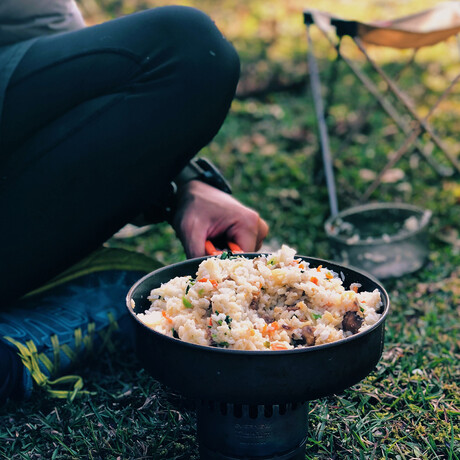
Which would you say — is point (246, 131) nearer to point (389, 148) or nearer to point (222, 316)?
point (389, 148)

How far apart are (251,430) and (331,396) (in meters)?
0.54

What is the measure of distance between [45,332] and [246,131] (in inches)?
116

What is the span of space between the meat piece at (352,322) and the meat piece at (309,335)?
10 cm

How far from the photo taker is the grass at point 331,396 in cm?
168

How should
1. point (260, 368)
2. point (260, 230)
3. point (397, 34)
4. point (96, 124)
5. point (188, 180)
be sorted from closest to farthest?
point (260, 368), point (96, 124), point (260, 230), point (188, 180), point (397, 34)

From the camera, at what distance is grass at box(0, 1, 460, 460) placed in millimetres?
1684

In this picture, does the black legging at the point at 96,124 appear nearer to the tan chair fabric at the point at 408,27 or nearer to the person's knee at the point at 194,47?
the person's knee at the point at 194,47

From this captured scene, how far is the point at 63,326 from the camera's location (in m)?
2.00

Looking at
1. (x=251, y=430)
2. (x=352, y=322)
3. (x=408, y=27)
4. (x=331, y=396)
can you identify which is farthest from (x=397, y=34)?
(x=251, y=430)

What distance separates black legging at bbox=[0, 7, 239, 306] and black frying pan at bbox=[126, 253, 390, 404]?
641 millimetres

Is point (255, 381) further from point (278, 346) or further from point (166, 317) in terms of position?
point (166, 317)

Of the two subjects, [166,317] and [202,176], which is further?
[202,176]

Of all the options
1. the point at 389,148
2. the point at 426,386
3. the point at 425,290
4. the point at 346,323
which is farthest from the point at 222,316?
the point at 389,148

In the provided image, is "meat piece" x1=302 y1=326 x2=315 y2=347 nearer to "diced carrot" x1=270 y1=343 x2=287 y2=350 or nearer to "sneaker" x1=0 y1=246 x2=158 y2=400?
"diced carrot" x1=270 y1=343 x2=287 y2=350
